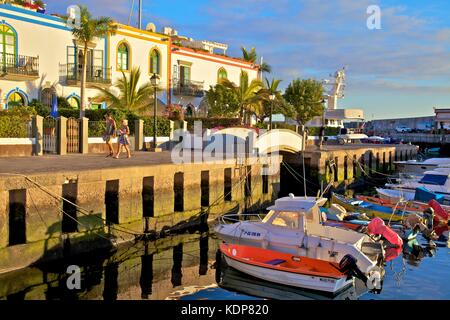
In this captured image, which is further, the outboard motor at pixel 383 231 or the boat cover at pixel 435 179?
the boat cover at pixel 435 179

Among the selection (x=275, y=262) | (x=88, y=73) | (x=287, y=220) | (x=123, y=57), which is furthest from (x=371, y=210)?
(x=123, y=57)

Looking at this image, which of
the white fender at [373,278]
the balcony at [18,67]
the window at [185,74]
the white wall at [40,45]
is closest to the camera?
the white fender at [373,278]

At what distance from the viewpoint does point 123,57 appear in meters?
37.7

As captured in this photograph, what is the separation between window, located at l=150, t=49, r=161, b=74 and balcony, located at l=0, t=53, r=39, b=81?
10.4m

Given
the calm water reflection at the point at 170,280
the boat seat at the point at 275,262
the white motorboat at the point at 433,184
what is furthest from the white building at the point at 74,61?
the boat seat at the point at 275,262

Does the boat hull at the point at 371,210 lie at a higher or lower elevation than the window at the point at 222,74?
lower

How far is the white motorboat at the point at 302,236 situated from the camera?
14.7 metres

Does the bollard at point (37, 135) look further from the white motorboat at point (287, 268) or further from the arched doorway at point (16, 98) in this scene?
the white motorboat at point (287, 268)

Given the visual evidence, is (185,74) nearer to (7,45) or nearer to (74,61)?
(74,61)

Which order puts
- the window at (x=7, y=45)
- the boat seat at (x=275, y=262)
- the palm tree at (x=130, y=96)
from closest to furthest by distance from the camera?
the boat seat at (x=275, y=262) → the window at (x=7, y=45) → the palm tree at (x=130, y=96)

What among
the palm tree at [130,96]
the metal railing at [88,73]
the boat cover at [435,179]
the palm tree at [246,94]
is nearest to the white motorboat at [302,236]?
the boat cover at [435,179]

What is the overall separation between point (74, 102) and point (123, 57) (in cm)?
570

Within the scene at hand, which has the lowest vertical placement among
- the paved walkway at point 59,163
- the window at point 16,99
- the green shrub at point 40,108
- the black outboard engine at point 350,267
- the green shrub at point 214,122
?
the black outboard engine at point 350,267
